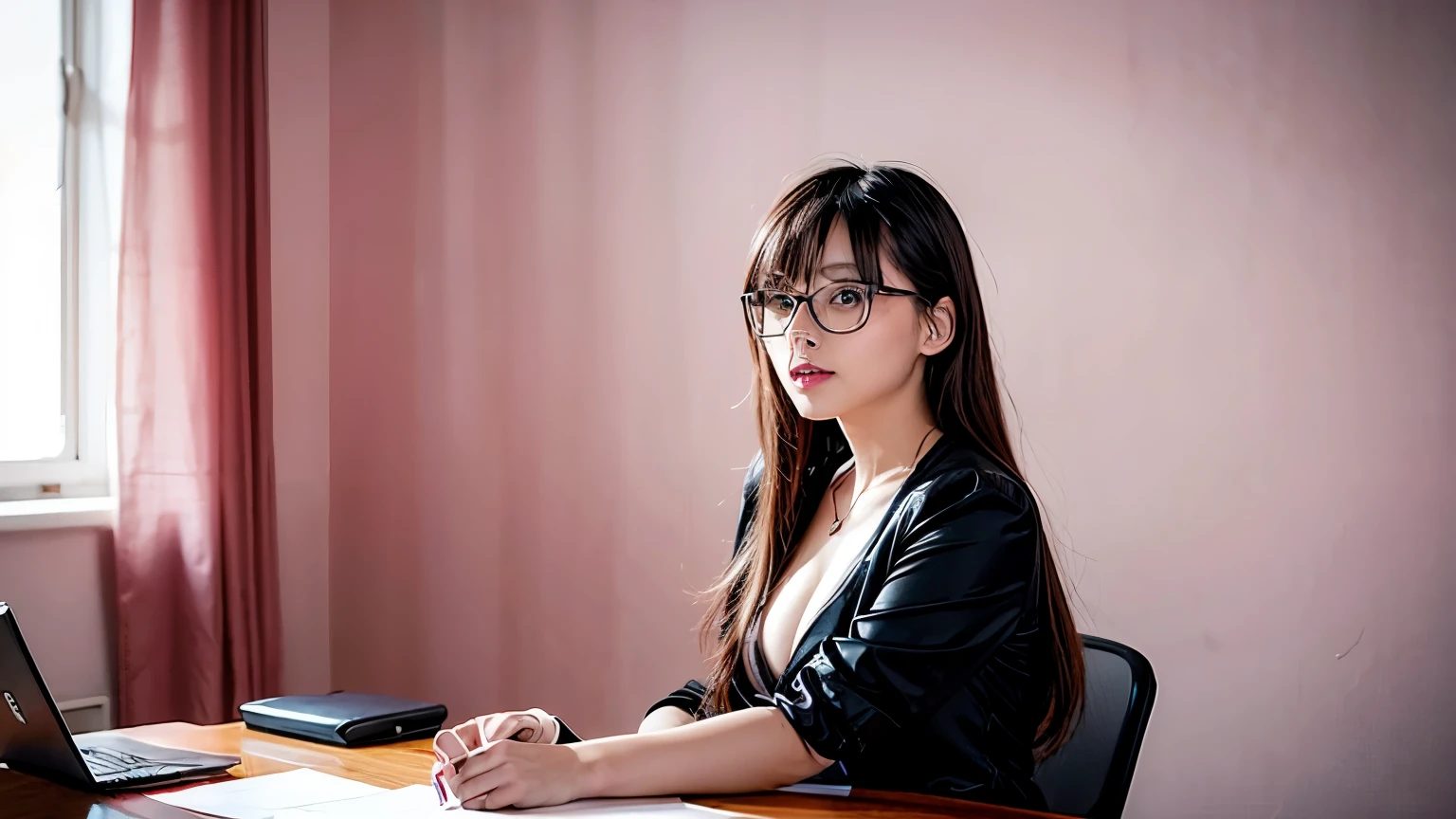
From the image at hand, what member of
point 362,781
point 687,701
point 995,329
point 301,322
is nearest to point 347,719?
point 362,781

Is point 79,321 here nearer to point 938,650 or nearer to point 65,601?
point 65,601

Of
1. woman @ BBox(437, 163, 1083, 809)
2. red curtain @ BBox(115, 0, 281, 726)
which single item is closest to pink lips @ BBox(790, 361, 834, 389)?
woman @ BBox(437, 163, 1083, 809)

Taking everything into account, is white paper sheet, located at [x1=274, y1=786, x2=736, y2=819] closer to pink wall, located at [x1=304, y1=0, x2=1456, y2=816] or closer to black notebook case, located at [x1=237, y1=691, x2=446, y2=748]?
black notebook case, located at [x1=237, y1=691, x2=446, y2=748]

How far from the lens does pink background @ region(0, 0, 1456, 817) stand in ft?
6.69

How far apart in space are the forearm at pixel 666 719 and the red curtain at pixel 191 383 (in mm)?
1631

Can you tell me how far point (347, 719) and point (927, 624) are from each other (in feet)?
2.58

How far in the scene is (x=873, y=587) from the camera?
1356mm

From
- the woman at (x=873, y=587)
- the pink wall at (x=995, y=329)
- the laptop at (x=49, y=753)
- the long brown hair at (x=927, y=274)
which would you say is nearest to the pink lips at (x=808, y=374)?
the woman at (x=873, y=587)

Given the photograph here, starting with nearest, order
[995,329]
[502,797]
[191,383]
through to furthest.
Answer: [502,797] < [995,329] < [191,383]

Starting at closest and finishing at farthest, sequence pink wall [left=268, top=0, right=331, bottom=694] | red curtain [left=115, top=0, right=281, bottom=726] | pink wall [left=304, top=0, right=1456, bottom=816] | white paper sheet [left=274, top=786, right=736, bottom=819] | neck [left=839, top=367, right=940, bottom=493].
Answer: white paper sheet [left=274, top=786, right=736, bottom=819] → neck [left=839, top=367, right=940, bottom=493] → pink wall [left=304, top=0, right=1456, bottom=816] → red curtain [left=115, top=0, right=281, bottom=726] → pink wall [left=268, top=0, right=331, bottom=694]

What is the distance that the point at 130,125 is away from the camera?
9.07 ft

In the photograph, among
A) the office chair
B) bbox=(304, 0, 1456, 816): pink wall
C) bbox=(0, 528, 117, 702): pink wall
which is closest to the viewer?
the office chair

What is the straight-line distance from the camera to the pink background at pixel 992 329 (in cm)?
204

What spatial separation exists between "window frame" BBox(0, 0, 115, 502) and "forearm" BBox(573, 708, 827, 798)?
2133 millimetres
